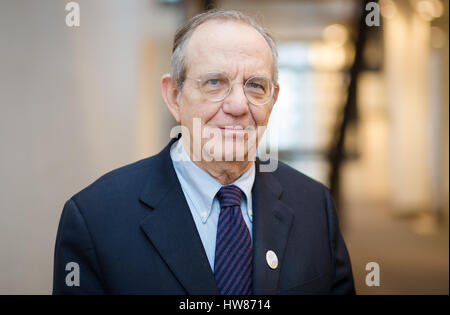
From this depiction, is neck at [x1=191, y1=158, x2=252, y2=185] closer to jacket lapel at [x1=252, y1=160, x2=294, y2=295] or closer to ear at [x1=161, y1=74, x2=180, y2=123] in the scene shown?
jacket lapel at [x1=252, y1=160, x2=294, y2=295]

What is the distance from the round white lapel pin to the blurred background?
2.68 ft

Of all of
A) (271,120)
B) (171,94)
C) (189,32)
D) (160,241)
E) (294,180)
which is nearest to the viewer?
(160,241)

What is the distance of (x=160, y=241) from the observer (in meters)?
1.33

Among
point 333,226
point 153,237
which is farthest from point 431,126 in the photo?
point 153,237

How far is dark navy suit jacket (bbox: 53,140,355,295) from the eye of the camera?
131 cm

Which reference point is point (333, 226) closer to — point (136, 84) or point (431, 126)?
point (136, 84)

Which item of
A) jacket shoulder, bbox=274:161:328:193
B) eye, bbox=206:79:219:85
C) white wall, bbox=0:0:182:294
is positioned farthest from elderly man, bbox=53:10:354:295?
white wall, bbox=0:0:182:294

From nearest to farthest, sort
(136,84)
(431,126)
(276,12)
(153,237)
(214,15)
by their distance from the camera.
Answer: (153,237) < (214,15) < (136,84) < (431,126) < (276,12)

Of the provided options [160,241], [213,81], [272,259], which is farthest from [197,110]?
[272,259]

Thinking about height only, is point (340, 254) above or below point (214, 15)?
below

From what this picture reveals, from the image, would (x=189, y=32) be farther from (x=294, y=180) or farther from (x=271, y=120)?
(x=271, y=120)

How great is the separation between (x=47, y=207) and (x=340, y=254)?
122 cm

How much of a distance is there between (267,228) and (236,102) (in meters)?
0.42

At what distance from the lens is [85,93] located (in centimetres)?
225
